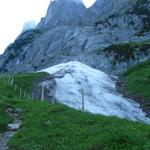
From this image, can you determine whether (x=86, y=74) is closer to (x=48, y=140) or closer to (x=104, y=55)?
(x=104, y=55)

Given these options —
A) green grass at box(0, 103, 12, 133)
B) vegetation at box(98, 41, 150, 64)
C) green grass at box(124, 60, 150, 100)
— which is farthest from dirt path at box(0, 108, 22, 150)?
vegetation at box(98, 41, 150, 64)

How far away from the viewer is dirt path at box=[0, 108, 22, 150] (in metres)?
24.3

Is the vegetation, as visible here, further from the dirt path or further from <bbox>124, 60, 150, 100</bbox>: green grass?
the dirt path

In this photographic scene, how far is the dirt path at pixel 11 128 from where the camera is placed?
24.3 m

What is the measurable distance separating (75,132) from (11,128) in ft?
17.5

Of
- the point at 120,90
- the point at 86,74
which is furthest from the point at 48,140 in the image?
the point at 86,74

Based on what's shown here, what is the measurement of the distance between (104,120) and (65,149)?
5.58 m

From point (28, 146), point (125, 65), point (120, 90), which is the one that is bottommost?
point (28, 146)

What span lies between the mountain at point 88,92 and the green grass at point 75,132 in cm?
3412

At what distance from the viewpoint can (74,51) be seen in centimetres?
19350

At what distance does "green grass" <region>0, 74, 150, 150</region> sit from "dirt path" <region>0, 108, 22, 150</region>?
1.28 ft

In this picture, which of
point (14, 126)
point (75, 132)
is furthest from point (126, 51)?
point (75, 132)

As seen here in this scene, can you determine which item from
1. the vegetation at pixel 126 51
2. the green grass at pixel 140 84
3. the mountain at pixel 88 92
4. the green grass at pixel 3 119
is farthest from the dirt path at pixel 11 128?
the vegetation at pixel 126 51

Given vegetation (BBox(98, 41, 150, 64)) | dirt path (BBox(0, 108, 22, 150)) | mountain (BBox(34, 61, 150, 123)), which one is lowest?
dirt path (BBox(0, 108, 22, 150))
